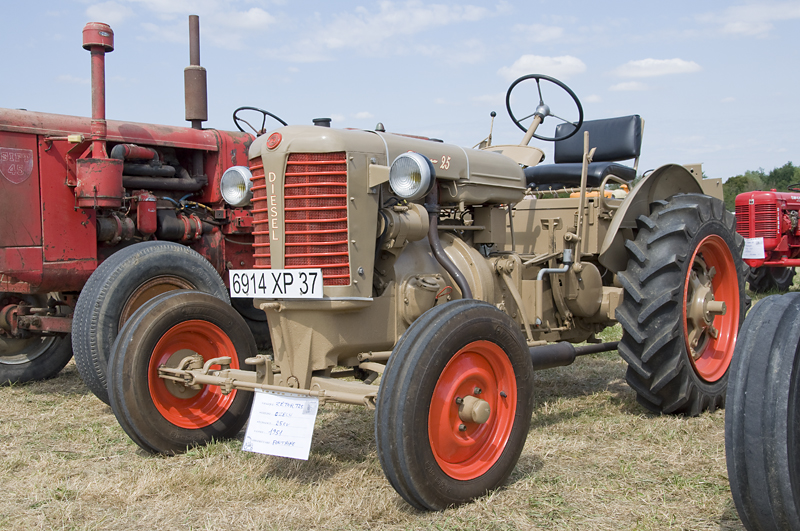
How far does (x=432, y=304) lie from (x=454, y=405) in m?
0.69

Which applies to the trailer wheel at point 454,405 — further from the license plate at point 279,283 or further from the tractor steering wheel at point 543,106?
the tractor steering wheel at point 543,106

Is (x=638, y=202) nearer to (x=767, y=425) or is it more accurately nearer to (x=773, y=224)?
(x=767, y=425)

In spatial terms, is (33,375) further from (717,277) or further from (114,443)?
(717,277)

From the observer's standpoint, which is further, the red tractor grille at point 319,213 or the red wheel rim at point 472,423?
the red tractor grille at point 319,213

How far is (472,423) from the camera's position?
3066mm

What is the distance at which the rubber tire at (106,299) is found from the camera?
441 centimetres

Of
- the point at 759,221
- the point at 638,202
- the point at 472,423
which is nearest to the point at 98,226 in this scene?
the point at 472,423

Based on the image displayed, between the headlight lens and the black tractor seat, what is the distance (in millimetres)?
2528

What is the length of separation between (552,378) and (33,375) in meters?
4.10

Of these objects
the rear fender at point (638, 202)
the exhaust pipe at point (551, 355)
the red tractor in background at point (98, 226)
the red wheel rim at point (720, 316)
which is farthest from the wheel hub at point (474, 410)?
the red tractor in background at point (98, 226)

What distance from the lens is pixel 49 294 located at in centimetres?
609

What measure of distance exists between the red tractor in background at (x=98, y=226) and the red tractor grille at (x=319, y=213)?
1.53 metres

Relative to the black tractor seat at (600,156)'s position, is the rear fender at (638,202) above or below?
below

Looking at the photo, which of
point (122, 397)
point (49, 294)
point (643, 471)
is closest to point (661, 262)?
point (643, 471)
